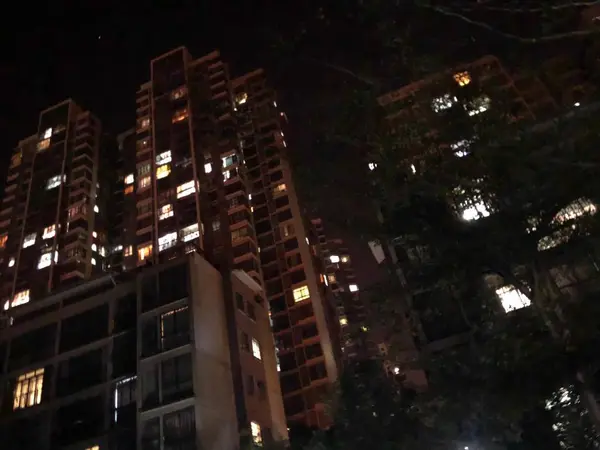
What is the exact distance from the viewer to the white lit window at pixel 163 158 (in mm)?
49641

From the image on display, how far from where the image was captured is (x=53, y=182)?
184 ft

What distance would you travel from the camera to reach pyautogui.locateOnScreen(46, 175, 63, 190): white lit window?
55.8 m

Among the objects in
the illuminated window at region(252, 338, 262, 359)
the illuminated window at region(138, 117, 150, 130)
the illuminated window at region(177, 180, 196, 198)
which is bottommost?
the illuminated window at region(252, 338, 262, 359)

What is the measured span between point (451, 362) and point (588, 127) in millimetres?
6232

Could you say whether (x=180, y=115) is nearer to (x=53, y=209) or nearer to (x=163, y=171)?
(x=163, y=171)

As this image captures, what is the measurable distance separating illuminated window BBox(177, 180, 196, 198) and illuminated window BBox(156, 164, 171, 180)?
2796 mm

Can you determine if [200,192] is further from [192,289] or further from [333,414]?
[333,414]

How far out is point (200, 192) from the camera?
150 ft

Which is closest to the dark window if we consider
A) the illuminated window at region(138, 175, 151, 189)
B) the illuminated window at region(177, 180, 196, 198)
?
the illuminated window at region(177, 180, 196, 198)

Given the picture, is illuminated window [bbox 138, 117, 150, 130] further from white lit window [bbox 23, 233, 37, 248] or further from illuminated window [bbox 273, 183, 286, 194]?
white lit window [bbox 23, 233, 37, 248]

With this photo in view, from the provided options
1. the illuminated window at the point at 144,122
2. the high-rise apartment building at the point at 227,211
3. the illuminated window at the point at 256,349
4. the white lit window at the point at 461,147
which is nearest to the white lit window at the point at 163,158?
the high-rise apartment building at the point at 227,211

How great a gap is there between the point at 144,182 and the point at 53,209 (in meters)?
11.2

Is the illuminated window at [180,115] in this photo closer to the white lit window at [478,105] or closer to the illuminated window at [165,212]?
the illuminated window at [165,212]

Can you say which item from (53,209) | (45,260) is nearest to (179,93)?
(53,209)
